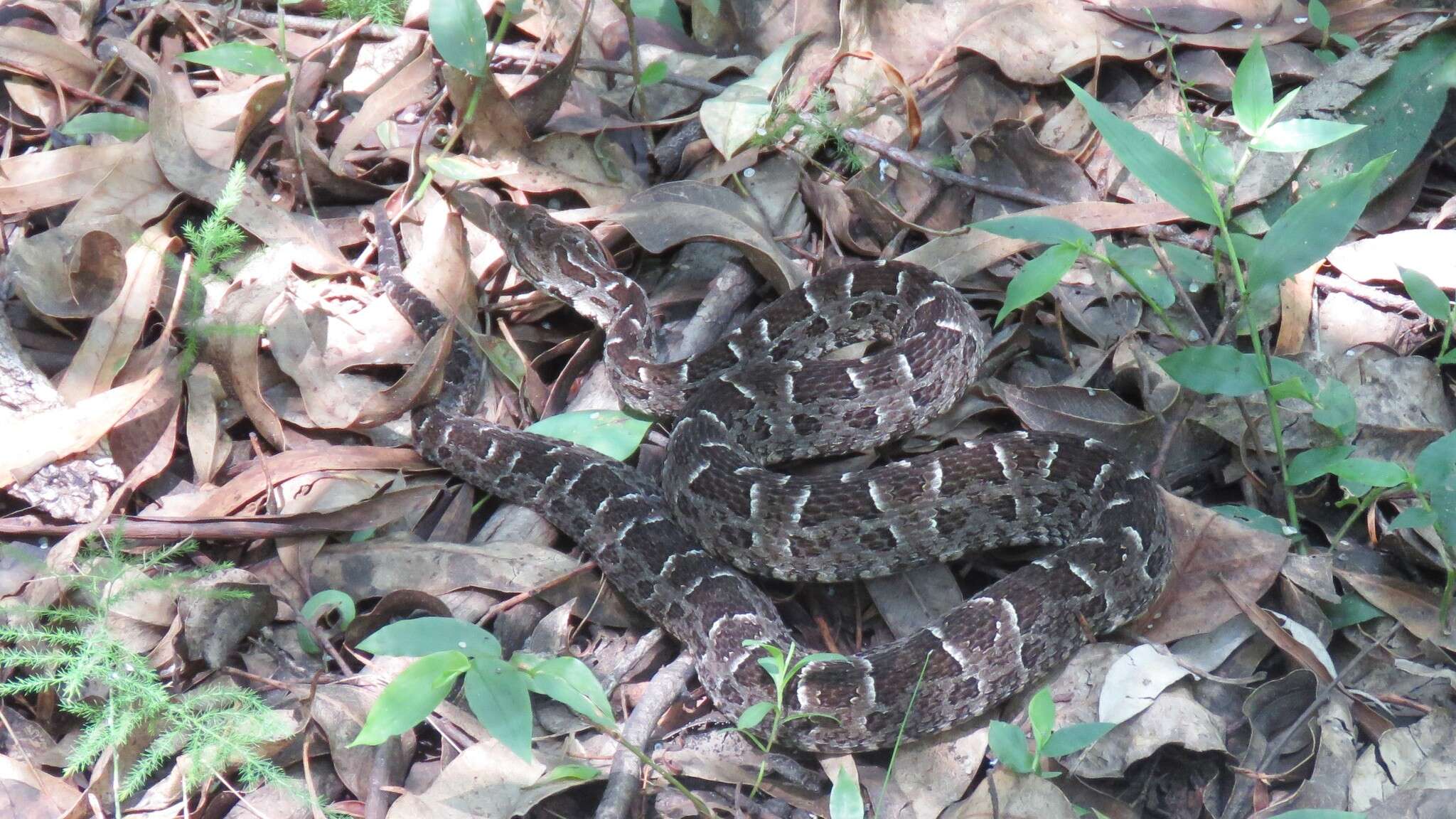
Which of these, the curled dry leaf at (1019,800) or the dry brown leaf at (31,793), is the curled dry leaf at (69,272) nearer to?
the dry brown leaf at (31,793)

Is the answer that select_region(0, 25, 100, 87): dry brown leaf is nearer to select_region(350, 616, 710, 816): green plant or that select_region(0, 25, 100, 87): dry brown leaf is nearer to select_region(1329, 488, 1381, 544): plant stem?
select_region(350, 616, 710, 816): green plant

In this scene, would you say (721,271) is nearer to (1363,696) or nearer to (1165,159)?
(1165,159)

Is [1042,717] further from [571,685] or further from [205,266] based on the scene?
[205,266]

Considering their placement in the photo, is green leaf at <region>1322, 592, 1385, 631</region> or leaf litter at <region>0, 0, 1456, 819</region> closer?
leaf litter at <region>0, 0, 1456, 819</region>

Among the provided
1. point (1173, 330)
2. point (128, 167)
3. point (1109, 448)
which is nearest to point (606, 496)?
point (1109, 448)

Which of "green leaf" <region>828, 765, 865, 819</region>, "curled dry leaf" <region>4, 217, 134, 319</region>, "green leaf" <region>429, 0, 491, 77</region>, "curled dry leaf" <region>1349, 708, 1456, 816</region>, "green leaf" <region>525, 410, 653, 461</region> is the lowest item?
"curled dry leaf" <region>1349, 708, 1456, 816</region>

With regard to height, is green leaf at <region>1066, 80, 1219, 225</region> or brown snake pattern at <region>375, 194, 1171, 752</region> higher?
green leaf at <region>1066, 80, 1219, 225</region>

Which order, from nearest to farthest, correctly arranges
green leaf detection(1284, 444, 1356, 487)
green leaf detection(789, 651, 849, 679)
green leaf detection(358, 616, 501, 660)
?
green leaf detection(358, 616, 501, 660) → green leaf detection(789, 651, 849, 679) → green leaf detection(1284, 444, 1356, 487)

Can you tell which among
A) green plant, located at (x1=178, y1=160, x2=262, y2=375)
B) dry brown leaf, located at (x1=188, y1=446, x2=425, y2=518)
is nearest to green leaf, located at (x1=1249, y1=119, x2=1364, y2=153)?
dry brown leaf, located at (x1=188, y1=446, x2=425, y2=518)
